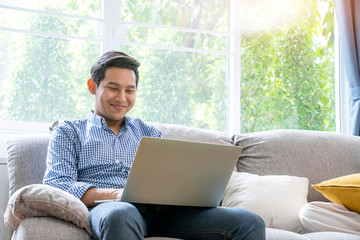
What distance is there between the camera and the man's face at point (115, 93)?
209cm

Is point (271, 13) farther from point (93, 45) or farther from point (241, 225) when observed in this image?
point (241, 225)

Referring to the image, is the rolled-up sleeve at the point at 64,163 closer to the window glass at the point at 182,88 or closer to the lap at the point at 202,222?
the lap at the point at 202,222

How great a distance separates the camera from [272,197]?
2.30 metres

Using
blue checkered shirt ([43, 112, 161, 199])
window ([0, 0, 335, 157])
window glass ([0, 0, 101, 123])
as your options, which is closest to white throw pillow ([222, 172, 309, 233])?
blue checkered shirt ([43, 112, 161, 199])

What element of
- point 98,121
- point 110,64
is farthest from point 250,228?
point 110,64

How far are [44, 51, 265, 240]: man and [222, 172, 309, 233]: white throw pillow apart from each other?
1.59 ft

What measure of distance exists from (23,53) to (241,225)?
180cm

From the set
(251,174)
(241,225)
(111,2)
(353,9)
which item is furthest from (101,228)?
(353,9)

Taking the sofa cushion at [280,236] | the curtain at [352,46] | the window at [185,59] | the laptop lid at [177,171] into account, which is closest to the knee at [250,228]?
the laptop lid at [177,171]

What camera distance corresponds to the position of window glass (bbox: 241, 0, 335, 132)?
3.52 metres

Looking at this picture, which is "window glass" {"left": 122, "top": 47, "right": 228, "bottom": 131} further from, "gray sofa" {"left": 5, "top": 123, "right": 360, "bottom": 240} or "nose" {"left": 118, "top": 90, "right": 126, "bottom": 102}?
"nose" {"left": 118, "top": 90, "right": 126, "bottom": 102}

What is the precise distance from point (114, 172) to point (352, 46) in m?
2.23

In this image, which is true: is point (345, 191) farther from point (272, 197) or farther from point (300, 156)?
point (300, 156)

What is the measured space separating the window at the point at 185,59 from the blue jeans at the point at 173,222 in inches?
51.1
